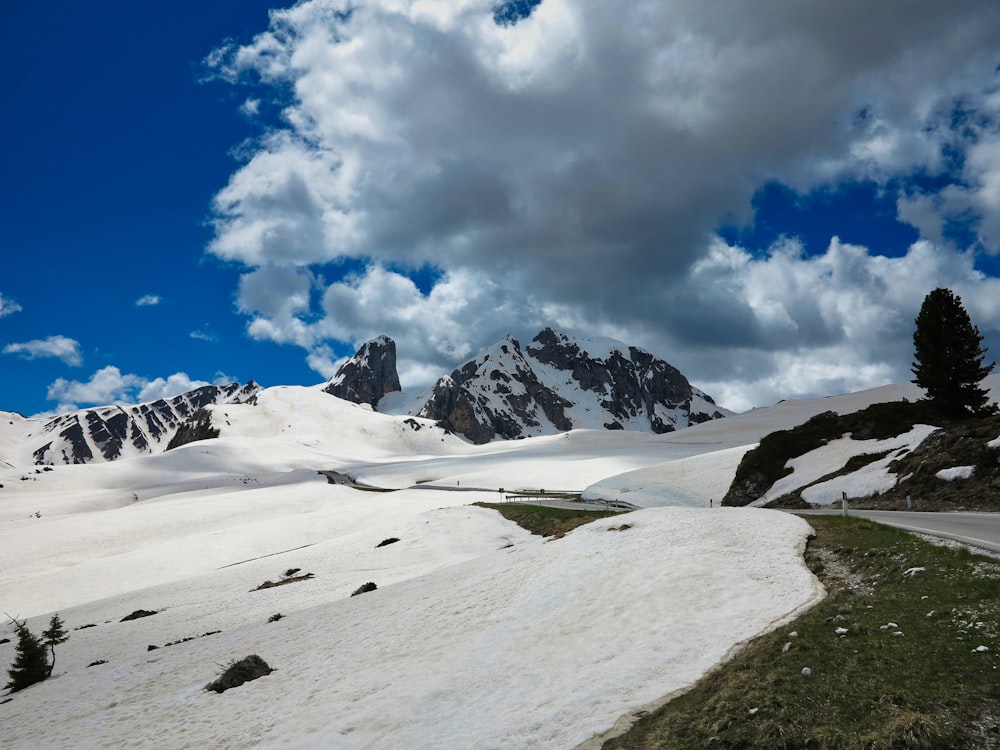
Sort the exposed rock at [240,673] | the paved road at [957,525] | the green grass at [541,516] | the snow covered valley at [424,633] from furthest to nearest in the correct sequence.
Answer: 1. the green grass at [541,516]
2. the paved road at [957,525]
3. the exposed rock at [240,673]
4. the snow covered valley at [424,633]

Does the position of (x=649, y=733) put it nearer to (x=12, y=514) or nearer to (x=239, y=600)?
(x=239, y=600)

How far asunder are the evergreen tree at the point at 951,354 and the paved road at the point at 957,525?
26752mm

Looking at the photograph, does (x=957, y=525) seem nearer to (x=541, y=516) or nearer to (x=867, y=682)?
(x=867, y=682)

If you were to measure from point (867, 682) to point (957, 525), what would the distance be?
15.1m

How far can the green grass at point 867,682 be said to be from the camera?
7.27 metres

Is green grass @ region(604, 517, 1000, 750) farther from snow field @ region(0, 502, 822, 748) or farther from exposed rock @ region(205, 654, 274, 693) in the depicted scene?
exposed rock @ region(205, 654, 274, 693)

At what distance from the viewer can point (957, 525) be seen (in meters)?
19.7

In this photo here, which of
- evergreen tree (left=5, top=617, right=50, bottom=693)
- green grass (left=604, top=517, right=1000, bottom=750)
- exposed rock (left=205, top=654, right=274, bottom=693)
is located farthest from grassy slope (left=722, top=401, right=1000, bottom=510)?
evergreen tree (left=5, top=617, right=50, bottom=693)

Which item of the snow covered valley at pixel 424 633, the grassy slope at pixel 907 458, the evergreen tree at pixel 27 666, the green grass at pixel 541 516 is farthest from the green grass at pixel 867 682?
the green grass at pixel 541 516

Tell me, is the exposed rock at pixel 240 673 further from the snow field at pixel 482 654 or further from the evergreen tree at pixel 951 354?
the evergreen tree at pixel 951 354

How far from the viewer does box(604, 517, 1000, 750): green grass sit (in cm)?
727

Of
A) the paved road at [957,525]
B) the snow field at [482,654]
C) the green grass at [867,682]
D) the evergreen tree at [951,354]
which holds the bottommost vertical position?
the paved road at [957,525]

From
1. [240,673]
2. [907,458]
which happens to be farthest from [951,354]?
[240,673]

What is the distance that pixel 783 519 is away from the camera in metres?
23.5
